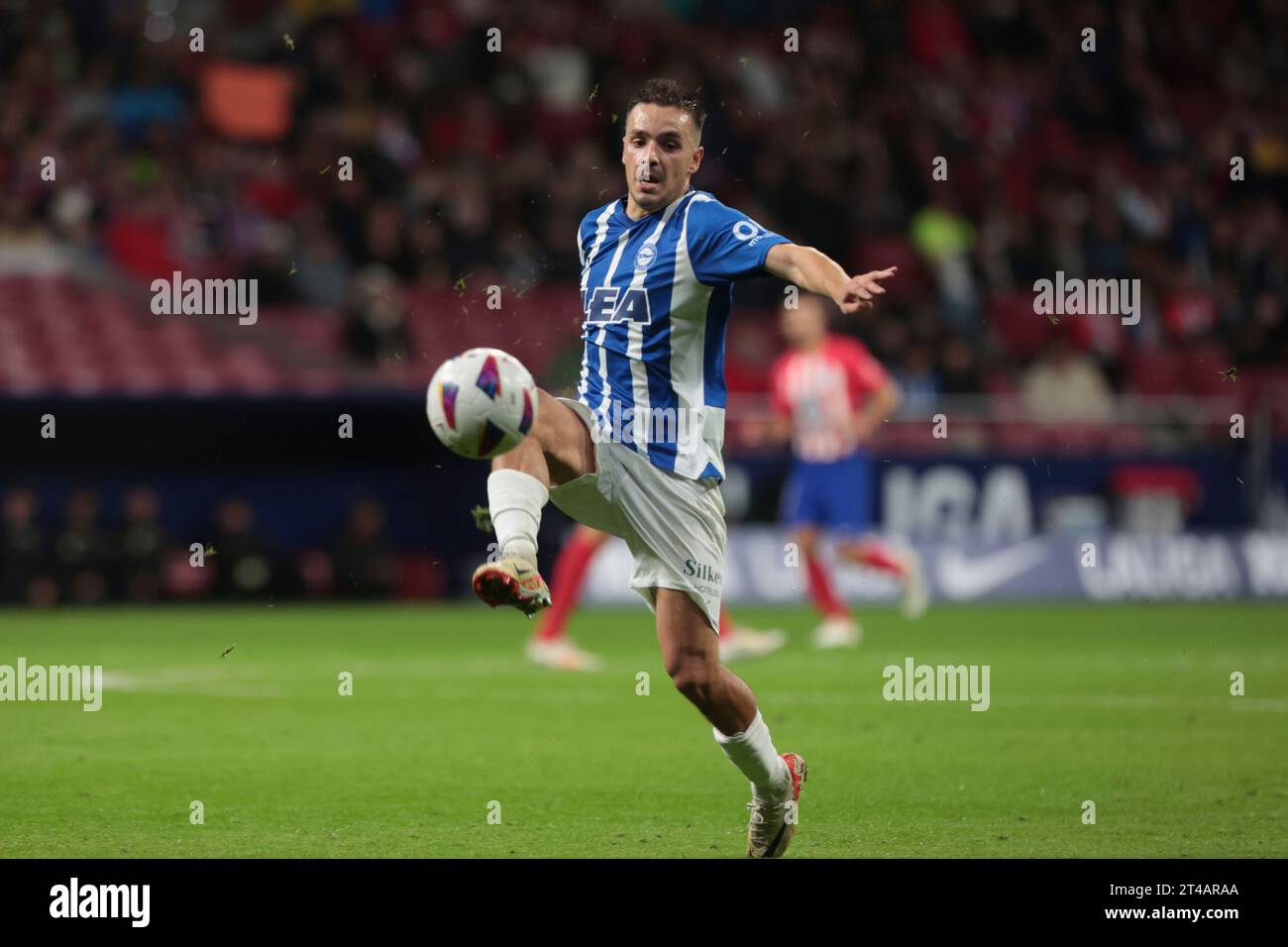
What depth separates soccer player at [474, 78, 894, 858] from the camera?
5.93 meters

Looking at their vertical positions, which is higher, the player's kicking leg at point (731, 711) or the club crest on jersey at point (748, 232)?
the club crest on jersey at point (748, 232)

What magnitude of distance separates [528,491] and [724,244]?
1.05m

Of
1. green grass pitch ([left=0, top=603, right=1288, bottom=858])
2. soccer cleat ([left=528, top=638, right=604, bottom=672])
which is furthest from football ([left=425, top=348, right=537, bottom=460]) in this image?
soccer cleat ([left=528, top=638, right=604, bottom=672])

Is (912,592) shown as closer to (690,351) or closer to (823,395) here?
(823,395)

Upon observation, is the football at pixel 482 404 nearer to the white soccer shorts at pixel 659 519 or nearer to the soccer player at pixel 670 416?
the soccer player at pixel 670 416

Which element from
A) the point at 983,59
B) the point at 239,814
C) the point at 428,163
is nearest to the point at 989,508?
the point at 428,163

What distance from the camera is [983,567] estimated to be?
1856 cm

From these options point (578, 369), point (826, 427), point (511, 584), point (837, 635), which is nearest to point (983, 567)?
point (826, 427)

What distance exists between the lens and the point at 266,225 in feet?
64.4

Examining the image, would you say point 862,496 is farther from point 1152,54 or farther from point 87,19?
point 1152,54

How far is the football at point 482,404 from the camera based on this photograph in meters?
5.56

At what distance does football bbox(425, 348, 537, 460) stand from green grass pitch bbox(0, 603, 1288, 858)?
1366mm

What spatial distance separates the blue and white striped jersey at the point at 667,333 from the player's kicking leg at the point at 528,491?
0.19m

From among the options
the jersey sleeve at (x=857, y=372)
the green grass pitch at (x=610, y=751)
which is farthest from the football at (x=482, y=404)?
the jersey sleeve at (x=857, y=372)
